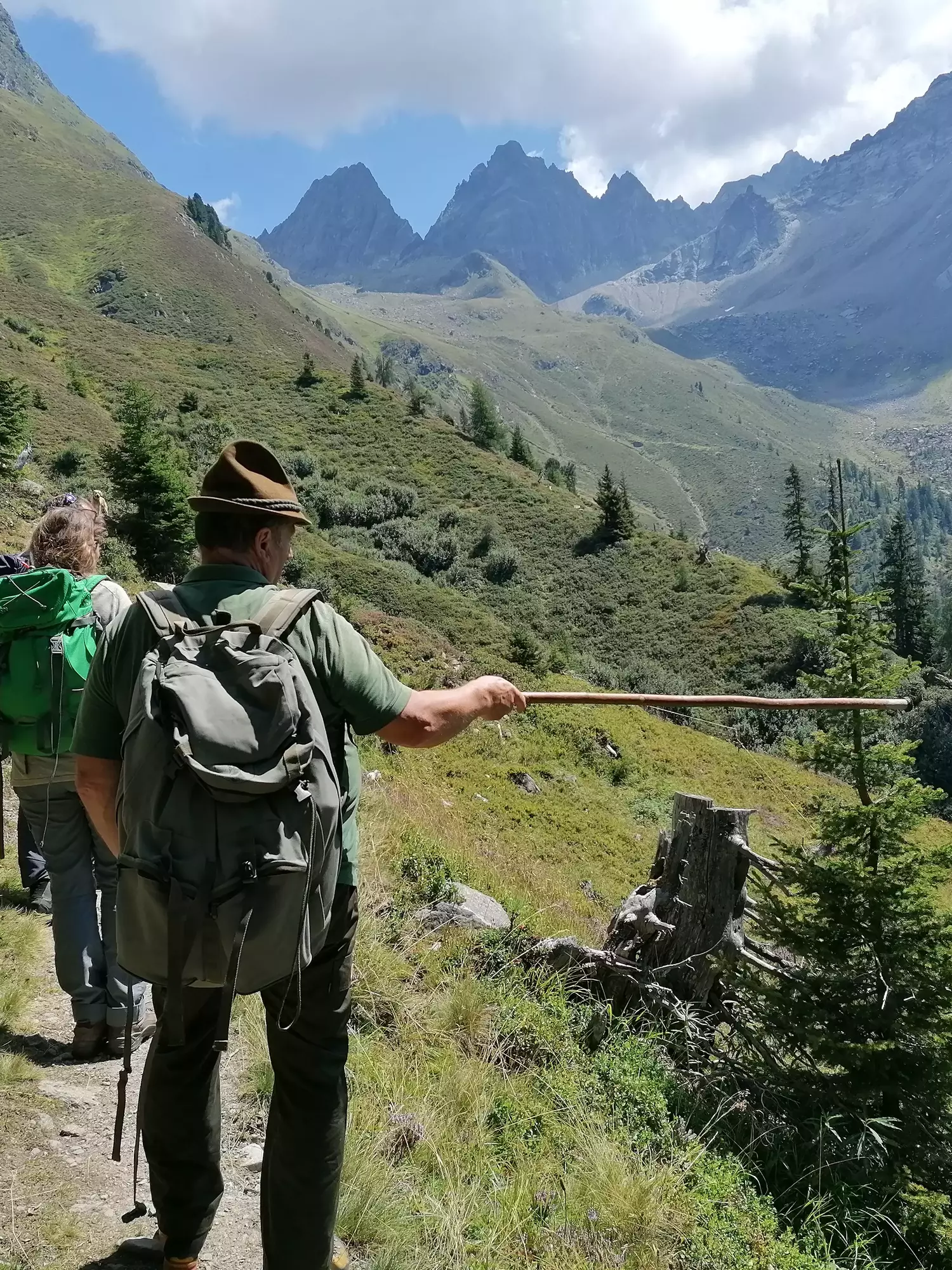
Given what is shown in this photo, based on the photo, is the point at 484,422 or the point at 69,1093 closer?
the point at 69,1093

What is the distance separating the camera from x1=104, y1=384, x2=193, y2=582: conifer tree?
76.2 feet

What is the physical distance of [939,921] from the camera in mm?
3887

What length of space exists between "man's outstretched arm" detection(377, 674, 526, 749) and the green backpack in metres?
1.75

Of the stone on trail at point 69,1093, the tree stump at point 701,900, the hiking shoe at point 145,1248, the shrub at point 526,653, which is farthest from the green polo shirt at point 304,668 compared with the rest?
the shrub at point 526,653

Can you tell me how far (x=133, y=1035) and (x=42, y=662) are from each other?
1.74 meters

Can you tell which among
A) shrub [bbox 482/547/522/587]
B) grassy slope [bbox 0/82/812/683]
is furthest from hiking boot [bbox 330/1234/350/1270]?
shrub [bbox 482/547/522/587]

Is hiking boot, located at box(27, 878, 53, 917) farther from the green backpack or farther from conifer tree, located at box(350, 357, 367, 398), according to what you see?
conifer tree, located at box(350, 357, 367, 398)

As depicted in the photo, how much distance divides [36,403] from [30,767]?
38.8m

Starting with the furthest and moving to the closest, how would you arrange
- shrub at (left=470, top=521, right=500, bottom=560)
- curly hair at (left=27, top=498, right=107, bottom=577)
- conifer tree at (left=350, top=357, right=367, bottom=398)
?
conifer tree at (left=350, top=357, right=367, bottom=398), shrub at (left=470, top=521, right=500, bottom=560), curly hair at (left=27, top=498, right=107, bottom=577)

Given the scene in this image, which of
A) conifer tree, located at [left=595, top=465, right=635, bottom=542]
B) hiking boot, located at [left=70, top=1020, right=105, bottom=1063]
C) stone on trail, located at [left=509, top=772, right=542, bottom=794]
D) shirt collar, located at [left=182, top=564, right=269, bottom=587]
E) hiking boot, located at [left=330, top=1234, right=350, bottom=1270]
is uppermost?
conifer tree, located at [left=595, top=465, right=635, bottom=542]

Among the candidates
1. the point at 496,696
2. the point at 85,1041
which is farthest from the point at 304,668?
the point at 85,1041

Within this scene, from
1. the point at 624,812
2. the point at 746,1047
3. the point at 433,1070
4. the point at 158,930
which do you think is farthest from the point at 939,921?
the point at 624,812

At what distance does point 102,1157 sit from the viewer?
2.90 m

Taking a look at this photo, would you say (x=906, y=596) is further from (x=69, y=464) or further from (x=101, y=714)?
(x=101, y=714)
